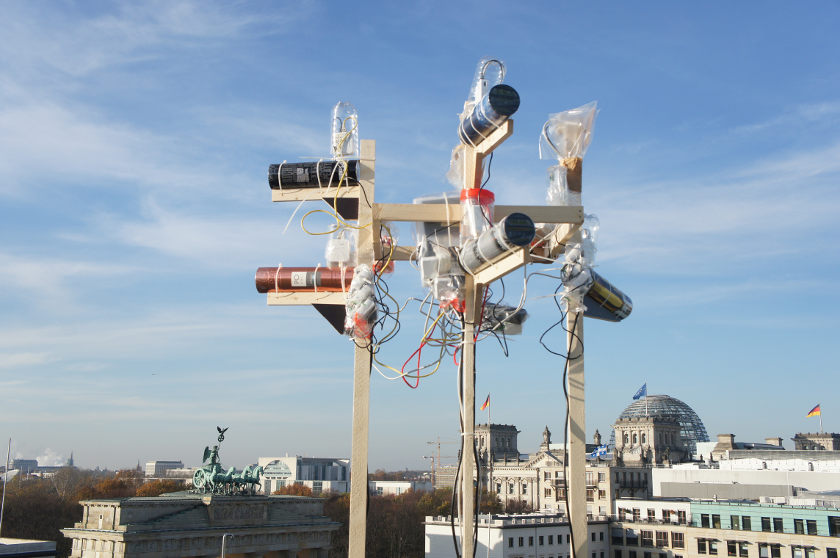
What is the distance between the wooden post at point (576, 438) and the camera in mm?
9539

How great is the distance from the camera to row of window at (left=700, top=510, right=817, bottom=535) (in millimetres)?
53588

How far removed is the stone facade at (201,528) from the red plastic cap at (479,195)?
37.4 m

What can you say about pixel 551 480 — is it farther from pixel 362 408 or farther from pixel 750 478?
pixel 362 408

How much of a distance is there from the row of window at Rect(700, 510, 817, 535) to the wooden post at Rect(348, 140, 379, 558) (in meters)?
53.5

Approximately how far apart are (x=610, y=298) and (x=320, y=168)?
4.27m

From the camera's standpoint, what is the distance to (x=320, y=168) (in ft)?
35.1

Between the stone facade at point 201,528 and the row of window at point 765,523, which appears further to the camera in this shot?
the row of window at point 765,523

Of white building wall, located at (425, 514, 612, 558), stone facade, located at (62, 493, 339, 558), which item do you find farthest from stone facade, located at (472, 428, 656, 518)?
stone facade, located at (62, 493, 339, 558)

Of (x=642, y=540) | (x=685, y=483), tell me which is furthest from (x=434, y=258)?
(x=685, y=483)

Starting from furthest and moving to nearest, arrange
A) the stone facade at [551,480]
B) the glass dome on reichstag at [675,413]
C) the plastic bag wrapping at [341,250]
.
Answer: the glass dome on reichstag at [675,413] → the stone facade at [551,480] → the plastic bag wrapping at [341,250]

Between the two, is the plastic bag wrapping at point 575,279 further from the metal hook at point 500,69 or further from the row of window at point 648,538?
the row of window at point 648,538

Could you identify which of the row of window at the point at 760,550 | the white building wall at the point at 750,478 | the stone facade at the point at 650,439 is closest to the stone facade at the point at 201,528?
the row of window at the point at 760,550

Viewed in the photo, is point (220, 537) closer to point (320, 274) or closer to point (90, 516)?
point (90, 516)

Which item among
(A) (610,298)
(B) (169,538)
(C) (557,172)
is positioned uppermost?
(C) (557,172)
